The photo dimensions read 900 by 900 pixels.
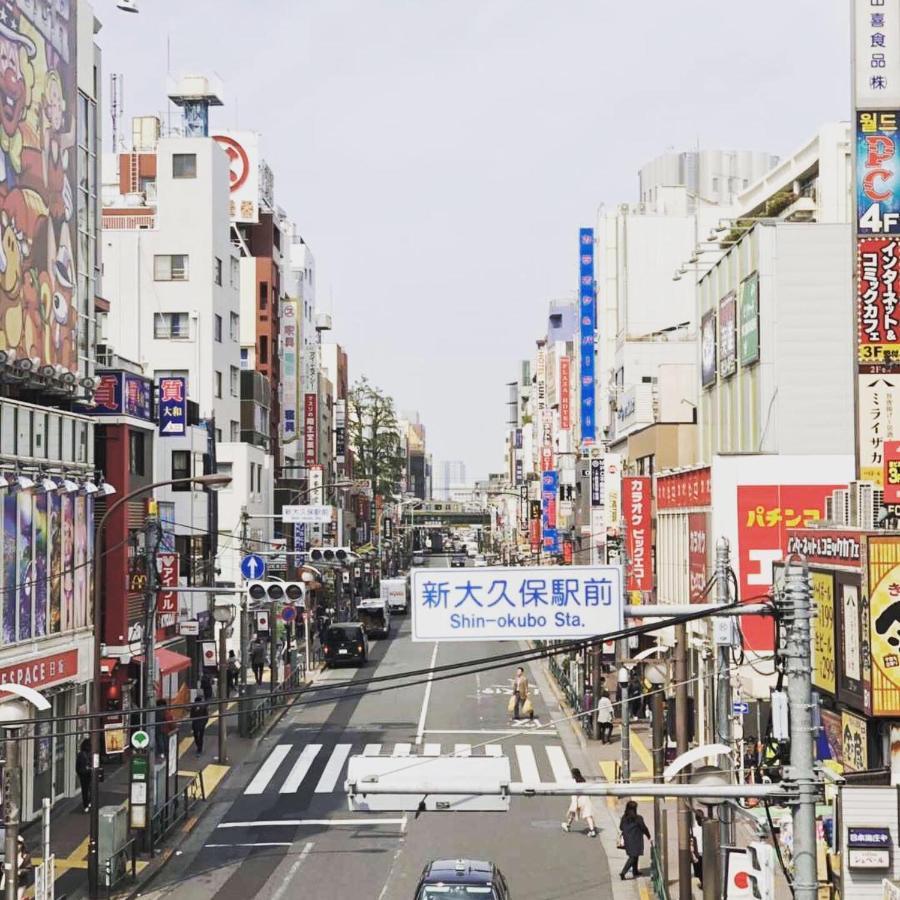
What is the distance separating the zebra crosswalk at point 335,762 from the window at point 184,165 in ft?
115

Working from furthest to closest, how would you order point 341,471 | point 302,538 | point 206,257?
point 341,471 → point 302,538 → point 206,257

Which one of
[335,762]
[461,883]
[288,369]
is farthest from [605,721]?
[288,369]

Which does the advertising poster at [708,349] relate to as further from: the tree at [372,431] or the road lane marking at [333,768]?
the tree at [372,431]

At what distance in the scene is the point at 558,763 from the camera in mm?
41781

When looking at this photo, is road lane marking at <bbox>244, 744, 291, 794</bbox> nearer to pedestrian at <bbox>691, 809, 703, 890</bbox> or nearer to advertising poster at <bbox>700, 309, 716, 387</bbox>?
pedestrian at <bbox>691, 809, 703, 890</bbox>

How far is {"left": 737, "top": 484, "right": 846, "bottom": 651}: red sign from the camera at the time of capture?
129 feet

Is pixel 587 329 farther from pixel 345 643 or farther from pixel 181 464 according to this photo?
pixel 181 464

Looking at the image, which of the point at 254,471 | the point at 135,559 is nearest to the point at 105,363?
the point at 135,559

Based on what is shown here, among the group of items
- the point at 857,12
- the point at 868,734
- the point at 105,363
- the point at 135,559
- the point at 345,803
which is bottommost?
the point at 345,803

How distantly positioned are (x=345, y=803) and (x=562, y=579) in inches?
959

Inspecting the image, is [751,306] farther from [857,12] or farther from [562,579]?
[562,579]

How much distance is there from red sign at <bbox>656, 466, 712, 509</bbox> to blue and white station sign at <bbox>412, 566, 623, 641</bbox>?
95.6 feet

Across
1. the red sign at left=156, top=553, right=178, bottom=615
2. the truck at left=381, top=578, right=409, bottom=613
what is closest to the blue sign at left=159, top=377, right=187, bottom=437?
the red sign at left=156, top=553, right=178, bottom=615

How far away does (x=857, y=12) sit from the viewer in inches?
1221
